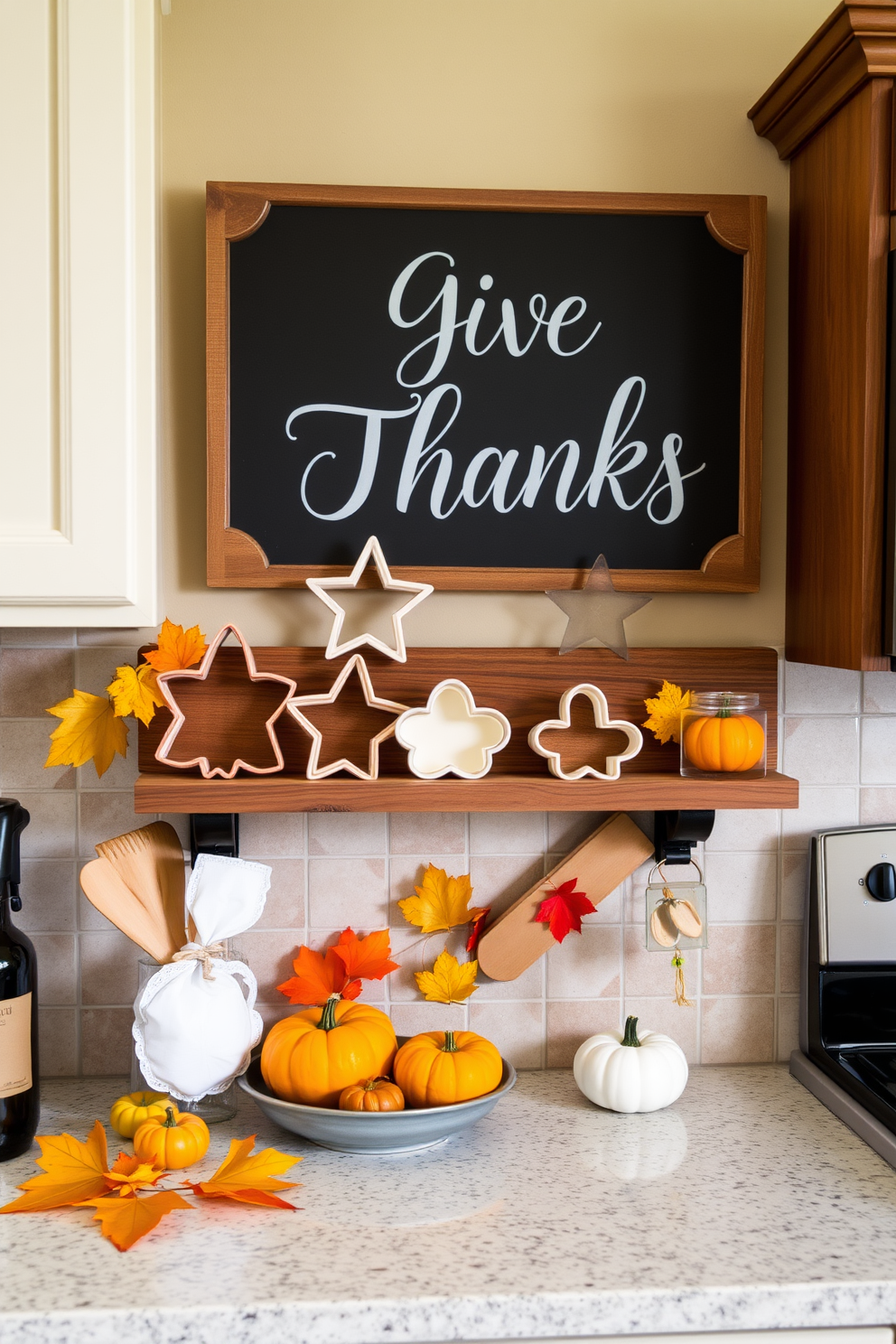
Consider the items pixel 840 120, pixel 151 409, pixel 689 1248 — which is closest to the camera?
pixel 689 1248

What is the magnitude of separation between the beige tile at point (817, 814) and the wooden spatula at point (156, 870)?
33.2 inches

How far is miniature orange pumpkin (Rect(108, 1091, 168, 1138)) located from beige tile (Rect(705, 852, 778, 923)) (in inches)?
30.5

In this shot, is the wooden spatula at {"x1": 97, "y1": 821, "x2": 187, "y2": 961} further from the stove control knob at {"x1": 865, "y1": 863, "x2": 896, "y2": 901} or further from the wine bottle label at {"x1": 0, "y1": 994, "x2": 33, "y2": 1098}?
the stove control knob at {"x1": 865, "y1": 863, "x2": 896, "y2": 901}

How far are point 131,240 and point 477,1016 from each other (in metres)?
1.07

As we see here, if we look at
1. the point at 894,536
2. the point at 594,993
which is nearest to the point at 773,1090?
the point at 594,993

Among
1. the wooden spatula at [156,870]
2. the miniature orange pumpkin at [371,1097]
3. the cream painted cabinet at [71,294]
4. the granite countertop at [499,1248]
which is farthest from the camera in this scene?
the wooden spatula at [156,870]

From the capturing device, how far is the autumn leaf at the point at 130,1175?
3.50ft

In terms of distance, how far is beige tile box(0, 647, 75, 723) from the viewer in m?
1.37

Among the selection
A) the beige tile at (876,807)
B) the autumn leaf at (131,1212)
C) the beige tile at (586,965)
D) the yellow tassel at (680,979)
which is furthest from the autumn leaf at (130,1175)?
the beige tile at (876,807)

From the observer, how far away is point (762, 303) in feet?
4.56

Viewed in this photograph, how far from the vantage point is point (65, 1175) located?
43.2 inches

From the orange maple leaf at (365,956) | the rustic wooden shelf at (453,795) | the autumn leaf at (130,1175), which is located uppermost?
the rustic wooden shelf at (453,795)

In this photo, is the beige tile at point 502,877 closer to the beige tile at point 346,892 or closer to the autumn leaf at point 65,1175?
the beige tile at point 346,892

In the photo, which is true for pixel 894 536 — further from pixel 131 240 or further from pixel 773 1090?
pixel 131 240
